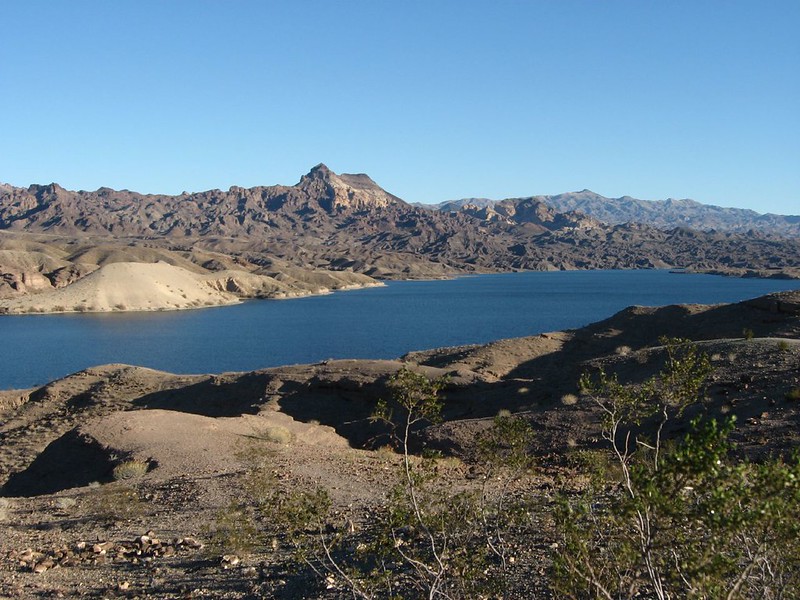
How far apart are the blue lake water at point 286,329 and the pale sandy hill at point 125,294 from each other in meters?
6.54

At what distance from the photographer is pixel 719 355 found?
84.5 feet

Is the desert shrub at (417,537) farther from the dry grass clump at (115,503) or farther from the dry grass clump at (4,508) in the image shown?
the dry grass clump at (4,508)

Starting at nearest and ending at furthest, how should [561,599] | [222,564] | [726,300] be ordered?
[561,599] < [222,564] < [726,300]

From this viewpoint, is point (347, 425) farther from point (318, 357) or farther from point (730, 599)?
point (318, 357)

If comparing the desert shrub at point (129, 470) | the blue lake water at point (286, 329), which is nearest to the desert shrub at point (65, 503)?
the desert shrub at point (129, 470)

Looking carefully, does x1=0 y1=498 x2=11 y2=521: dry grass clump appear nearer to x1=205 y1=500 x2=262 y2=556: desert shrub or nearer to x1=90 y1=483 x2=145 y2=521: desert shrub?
x1=90 y1=483 x2=145 y2=521: desert shrub

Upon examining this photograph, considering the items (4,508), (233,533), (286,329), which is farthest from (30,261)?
(233,533)

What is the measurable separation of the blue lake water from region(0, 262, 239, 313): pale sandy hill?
21.4ft

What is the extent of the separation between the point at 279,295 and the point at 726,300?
95228mm

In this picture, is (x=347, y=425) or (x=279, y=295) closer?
(x=347, y=425)

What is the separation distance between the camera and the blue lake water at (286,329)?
69.4 meters

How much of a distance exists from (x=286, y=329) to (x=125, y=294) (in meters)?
46.8

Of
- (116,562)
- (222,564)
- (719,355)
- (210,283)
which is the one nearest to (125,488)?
(116,562)

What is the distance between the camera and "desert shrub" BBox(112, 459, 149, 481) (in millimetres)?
19030
